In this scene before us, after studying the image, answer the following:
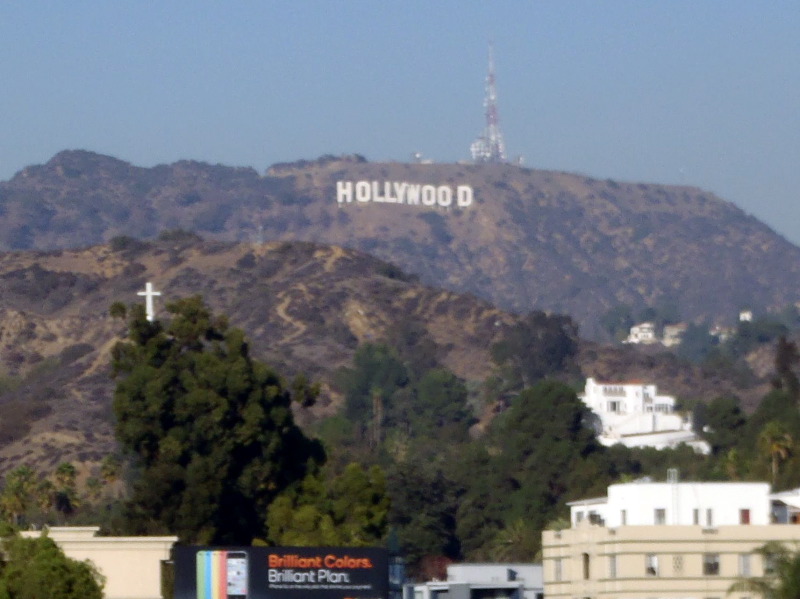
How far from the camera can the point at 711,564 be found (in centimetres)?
8338

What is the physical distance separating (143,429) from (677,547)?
28.4 meters

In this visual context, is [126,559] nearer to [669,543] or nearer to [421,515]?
[669,543]

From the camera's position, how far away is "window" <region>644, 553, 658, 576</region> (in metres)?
83.3

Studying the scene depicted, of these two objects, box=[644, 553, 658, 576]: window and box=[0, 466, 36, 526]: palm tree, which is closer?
box=[644, 553, 658, 576]: window

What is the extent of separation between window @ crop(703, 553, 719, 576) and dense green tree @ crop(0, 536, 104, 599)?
25.0 m

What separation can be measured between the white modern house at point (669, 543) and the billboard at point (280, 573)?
12000 millimetres

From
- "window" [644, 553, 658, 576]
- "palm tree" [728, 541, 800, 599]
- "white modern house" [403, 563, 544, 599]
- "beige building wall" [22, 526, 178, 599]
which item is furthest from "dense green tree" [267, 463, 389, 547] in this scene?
"palm tree" [728, 541, 800, 599]

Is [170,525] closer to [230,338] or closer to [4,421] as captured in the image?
[230,338]

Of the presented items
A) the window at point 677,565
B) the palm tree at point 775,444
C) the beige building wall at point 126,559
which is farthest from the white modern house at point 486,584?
the palm tree at point 775,444

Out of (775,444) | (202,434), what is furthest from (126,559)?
(775,444)

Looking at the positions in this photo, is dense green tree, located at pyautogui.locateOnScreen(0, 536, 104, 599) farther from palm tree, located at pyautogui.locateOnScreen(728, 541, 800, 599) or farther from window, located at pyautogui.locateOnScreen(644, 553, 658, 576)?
window, located at pyautogui.locateOnScreen(644, 553, 658, 576)

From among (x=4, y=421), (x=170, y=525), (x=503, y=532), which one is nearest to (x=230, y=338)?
(x=170, y=525)

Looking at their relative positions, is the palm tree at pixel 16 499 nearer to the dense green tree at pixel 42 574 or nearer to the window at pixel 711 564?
the window at pixel 711 564

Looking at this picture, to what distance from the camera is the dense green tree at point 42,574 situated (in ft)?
222
